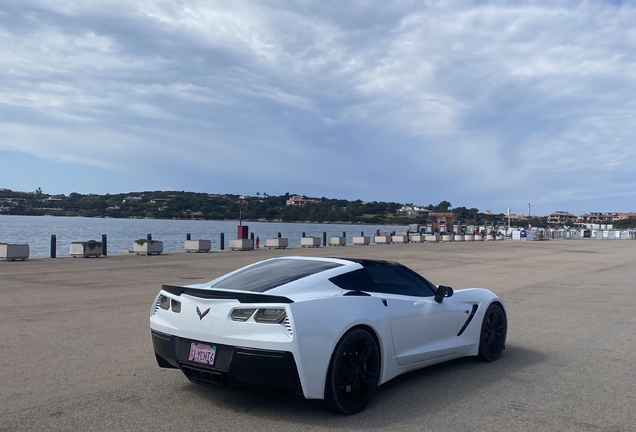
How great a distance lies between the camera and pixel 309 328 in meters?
5.09

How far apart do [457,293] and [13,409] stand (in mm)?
4755

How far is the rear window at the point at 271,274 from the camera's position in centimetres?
593

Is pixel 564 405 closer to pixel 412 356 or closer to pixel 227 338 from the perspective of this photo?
pixel 412 356

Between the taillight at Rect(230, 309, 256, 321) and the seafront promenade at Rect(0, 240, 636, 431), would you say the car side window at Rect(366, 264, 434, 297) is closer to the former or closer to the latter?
the seafront promenade at Rect(0, 240, 636, 431)

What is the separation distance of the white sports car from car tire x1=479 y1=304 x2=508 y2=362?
76 cm

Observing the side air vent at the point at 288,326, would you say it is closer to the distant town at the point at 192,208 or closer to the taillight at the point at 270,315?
the taillight at the point at 270,315

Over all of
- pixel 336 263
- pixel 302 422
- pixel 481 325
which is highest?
pixel 336 263

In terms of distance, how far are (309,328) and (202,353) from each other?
0.99 m

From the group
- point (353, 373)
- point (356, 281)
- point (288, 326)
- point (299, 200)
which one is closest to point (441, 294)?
point (356, 281)

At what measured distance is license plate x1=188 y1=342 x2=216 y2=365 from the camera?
17.3 ft

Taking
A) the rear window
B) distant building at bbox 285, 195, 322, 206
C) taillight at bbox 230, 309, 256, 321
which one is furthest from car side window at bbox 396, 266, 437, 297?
distant building at bbox 285, 195, 322, 206

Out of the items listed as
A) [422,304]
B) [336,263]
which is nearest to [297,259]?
[336,263]

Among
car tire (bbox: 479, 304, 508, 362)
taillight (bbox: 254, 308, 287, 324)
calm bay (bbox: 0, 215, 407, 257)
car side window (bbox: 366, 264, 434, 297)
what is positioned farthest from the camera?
calm bay (bbox: 0, 215, 407, 257)

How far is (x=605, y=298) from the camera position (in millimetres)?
14750
